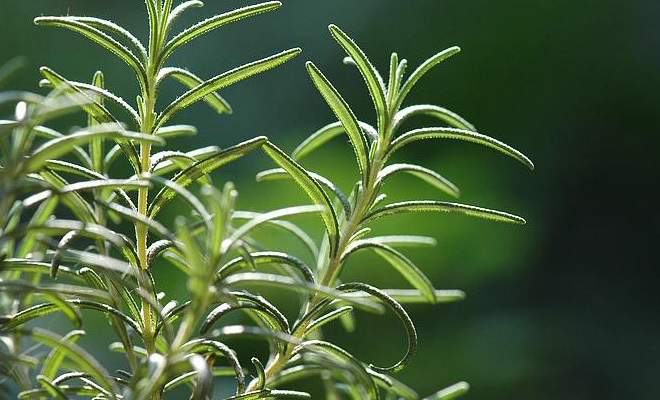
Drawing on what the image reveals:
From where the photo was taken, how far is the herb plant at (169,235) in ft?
0.84

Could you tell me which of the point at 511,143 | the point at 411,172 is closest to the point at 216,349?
the point at 411,172

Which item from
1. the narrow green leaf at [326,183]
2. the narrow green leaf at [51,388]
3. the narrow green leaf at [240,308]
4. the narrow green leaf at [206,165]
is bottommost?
the narrow green leaf at [51,388]

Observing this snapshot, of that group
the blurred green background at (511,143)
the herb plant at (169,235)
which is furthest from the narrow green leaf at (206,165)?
the blurred green background at (511,143)

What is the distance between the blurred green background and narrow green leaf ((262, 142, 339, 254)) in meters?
1.22

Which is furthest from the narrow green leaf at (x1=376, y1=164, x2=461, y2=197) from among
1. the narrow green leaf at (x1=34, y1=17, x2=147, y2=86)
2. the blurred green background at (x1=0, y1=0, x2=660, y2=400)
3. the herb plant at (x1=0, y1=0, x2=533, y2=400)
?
the blurred green background at (x1=0, y1=0, x2=660, y2=400)

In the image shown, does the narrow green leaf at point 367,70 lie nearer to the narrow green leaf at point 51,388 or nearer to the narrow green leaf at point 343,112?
the narrow green leaf at point 343,112

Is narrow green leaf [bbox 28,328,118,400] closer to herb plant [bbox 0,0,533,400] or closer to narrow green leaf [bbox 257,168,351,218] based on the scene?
herb plant [bbox 0,0,533,400]

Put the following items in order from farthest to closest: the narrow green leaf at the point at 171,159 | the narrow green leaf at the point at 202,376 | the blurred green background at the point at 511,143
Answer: the blurred green background at the point at 511,143
the narrow green leaf at the point at 171,159
the narrow green leaf at the point at 202,376

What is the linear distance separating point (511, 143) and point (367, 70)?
4.96 ft

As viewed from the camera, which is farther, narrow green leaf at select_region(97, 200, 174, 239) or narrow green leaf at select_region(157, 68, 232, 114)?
narrow green leaf at select_region(157, 68, 232, 114)

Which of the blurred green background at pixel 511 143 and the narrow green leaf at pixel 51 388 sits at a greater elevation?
the narrow green leaf at pixel 51 388

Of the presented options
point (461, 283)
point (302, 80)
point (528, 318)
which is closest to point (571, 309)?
point (528, 318)

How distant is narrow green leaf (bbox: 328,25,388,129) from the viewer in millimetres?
348

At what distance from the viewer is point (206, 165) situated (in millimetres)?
319
